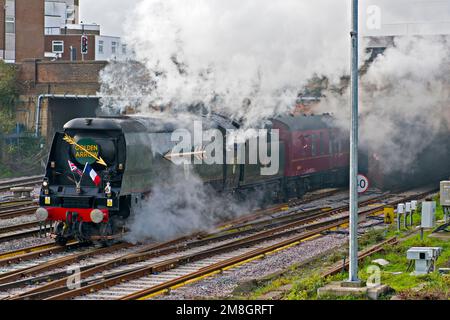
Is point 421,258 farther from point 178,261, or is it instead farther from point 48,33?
point 48,33

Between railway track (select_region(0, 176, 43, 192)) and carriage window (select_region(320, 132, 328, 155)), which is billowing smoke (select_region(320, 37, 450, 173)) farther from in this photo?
railway track (select_region(0, 176, 43, 192))

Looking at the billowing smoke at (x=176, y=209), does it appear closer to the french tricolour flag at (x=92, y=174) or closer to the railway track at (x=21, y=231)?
the french tricolour flag at (x=92, y=174)

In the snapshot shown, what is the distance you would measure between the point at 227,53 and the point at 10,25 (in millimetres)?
28279

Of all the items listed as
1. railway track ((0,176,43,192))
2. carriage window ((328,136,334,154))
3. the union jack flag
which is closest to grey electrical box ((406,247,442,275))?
the union jack flag

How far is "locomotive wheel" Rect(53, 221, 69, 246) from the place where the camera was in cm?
1973

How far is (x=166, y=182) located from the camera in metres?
21.3

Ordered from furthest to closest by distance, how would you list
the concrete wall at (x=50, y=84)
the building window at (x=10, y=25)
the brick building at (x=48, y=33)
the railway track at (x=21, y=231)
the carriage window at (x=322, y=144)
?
the brick building at (x=48, y=33) < the building window at (x=10, y=25) < the concrete wall at (x=50, y=84) < the carriage window at (x=322, y=144) < the railway track at (x=21, y=231)

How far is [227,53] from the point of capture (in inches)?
1010

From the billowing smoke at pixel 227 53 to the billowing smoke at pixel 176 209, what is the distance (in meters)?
2.78

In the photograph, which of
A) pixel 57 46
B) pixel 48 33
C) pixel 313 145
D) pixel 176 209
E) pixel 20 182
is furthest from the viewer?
pixel 48 33

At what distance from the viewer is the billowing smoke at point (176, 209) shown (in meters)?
20.6

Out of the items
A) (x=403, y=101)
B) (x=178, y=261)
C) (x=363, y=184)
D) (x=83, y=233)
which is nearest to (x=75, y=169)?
(x=83, y=233)

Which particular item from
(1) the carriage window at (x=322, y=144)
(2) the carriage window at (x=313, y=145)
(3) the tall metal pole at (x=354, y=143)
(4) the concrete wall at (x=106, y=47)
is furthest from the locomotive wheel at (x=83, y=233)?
(4) the concrete wall at (x=106, y=47)

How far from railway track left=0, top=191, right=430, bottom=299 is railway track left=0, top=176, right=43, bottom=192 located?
42.8ft
